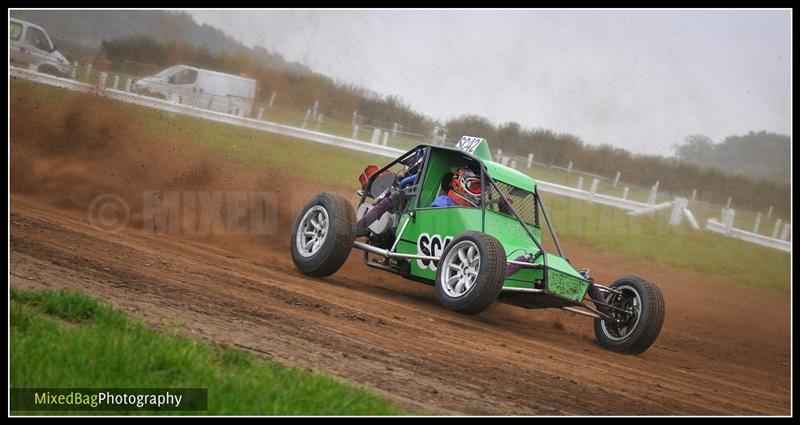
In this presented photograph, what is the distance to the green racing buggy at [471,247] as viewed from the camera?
858 centimetres

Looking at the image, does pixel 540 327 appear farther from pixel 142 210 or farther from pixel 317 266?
pixel 142 210

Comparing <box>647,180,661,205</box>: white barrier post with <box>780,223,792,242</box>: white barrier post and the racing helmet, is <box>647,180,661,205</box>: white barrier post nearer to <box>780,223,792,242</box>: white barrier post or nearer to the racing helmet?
<box>780,223,792,242</box>: white barrier post

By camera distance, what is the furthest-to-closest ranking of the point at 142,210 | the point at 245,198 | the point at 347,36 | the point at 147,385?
the point at 347,36 → the point at 245,198 → the point at 142,210 → the point at 147,385

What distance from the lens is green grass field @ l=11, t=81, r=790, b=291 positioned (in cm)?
1823

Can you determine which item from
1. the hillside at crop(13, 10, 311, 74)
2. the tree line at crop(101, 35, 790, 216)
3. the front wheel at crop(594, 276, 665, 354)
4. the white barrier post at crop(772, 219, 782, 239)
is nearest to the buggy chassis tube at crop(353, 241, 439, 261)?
the front wheel at crop(594, 276, 665, 354)

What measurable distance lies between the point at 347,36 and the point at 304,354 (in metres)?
15.7

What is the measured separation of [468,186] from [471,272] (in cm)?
137

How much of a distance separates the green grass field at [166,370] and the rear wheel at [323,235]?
403 cm

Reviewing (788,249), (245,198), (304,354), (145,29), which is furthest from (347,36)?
(304,354)

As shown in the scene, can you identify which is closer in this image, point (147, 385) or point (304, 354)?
point (147, 385)

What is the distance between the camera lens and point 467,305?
830 centimetres

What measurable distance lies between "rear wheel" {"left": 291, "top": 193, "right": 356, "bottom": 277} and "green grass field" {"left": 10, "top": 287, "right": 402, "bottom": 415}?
13.2 ft

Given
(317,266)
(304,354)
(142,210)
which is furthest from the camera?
(142,210)

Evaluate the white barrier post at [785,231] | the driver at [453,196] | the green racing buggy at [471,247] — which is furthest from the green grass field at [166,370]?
the white barrier post at [785,231]
